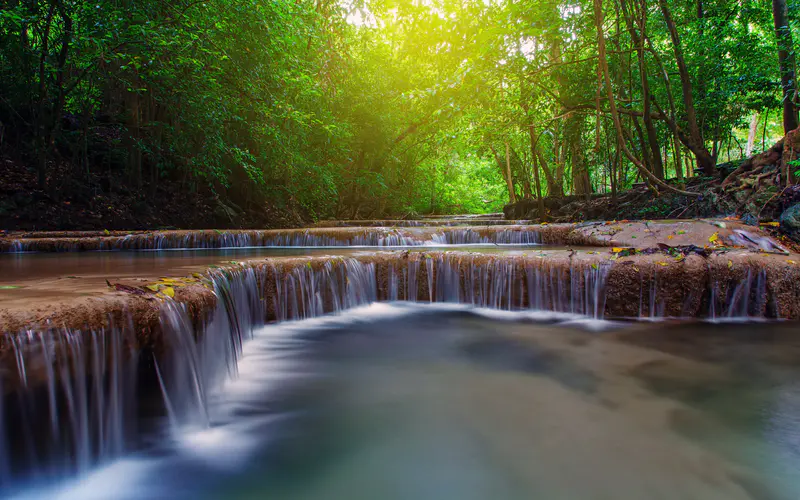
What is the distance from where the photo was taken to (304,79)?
856 cm

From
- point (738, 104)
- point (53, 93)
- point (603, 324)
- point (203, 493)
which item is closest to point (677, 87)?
point (738, 104)

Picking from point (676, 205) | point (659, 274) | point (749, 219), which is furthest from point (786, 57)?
point (659, 274)

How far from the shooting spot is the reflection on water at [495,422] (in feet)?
5.31

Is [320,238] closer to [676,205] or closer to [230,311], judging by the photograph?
[230,311]

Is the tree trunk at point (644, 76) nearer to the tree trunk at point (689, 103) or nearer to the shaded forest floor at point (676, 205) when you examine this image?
the tree trunk at point (689, 103)

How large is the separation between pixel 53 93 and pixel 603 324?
1069cm

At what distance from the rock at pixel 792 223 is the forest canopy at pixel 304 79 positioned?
2412 millimetres

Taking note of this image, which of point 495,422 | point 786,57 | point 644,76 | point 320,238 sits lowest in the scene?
point 495,422

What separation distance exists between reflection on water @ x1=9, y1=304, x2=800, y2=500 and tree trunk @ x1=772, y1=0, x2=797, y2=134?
8.17 meters

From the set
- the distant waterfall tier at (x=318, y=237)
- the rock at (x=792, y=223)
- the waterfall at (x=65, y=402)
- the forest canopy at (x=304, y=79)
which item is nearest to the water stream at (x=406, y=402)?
the waterfall at (x=65, y=402)

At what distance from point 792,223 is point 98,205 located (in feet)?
39.7

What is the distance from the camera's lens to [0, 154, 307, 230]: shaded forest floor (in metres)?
7.39

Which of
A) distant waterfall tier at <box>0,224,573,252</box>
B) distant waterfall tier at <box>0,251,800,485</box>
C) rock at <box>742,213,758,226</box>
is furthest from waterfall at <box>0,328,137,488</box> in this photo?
rock at <box>742,213,758,226</box>

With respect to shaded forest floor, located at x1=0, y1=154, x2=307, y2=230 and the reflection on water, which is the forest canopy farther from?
the reflection on water
